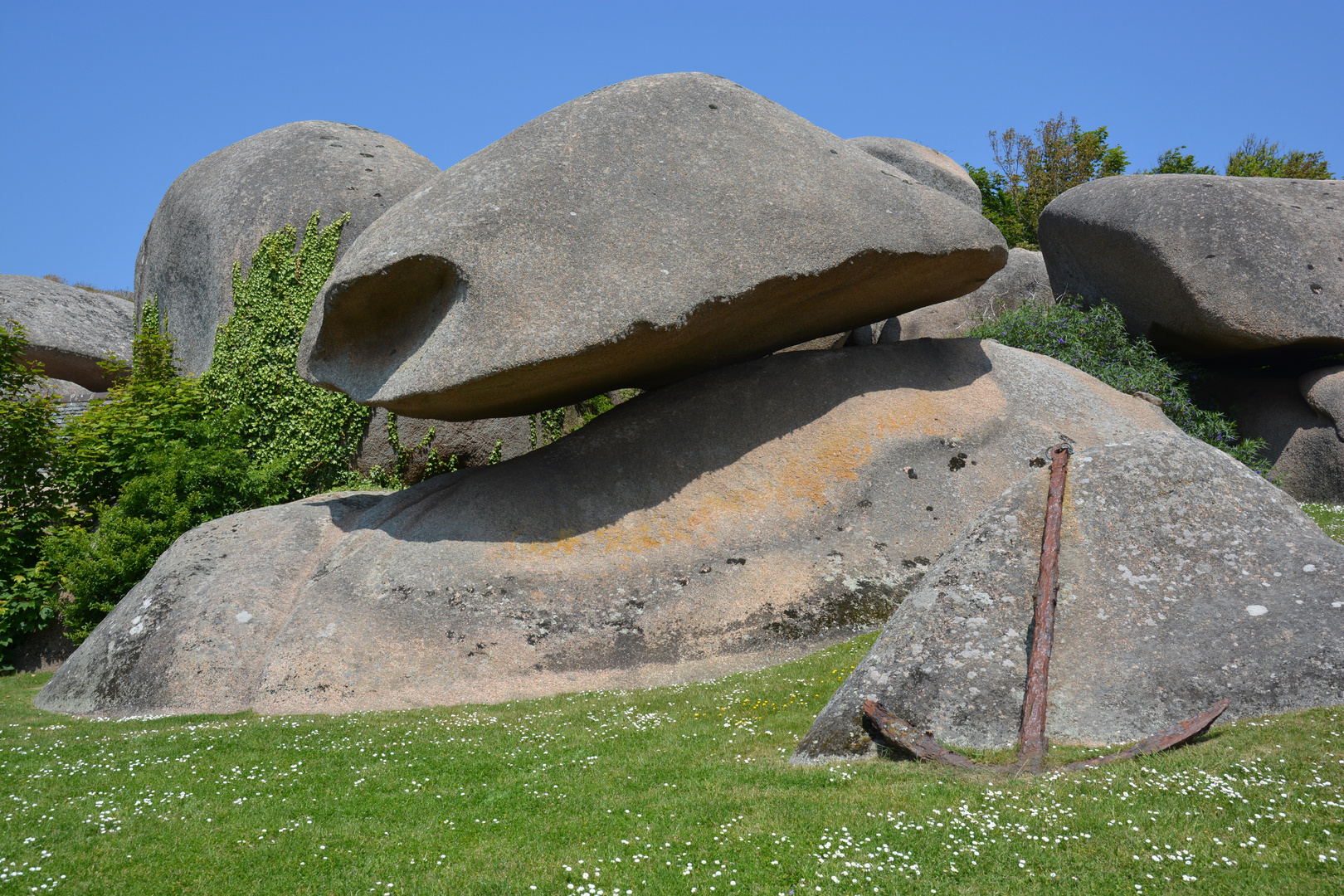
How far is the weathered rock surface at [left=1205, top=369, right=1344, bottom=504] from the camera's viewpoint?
13414mm

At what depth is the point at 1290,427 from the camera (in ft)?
45.9

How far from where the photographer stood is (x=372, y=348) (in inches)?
367

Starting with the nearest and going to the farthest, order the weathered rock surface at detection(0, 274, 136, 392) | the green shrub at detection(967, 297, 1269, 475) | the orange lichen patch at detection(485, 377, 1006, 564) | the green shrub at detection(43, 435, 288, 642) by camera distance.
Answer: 1. the orange lichen patch at detection(485, 377, 1006, 564)
2. the green shrub at detection(43, 435, 288, 642)
3. the green shrub at detection(967, 297, 1269, 475)
4. the weathered rock surface at detection(0, 274, 136, 392)

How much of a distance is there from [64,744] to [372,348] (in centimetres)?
435

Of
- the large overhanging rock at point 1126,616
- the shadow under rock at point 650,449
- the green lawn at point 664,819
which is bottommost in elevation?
the green lawn at point 664,819

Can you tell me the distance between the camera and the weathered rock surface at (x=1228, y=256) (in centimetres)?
1299

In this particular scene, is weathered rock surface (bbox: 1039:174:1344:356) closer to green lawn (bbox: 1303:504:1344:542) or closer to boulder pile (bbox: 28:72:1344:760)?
green lawn (bbox: 1303:504:1344:542)

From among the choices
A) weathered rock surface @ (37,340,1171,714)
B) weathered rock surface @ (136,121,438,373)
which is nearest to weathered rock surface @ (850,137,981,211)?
weathered rock surface @ (37,340,1171,714)

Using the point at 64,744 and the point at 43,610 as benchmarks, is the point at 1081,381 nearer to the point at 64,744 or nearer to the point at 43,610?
the point at 64,744

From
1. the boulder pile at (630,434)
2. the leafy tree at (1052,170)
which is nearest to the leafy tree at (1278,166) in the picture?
the leafy tree at (1052,170)

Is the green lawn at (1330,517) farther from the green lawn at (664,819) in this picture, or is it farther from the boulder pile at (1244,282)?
the green lawn at (664,819)

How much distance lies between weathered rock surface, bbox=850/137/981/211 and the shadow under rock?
748 centimetres

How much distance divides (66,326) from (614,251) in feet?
61.0

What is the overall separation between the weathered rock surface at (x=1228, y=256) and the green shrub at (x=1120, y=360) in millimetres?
503
